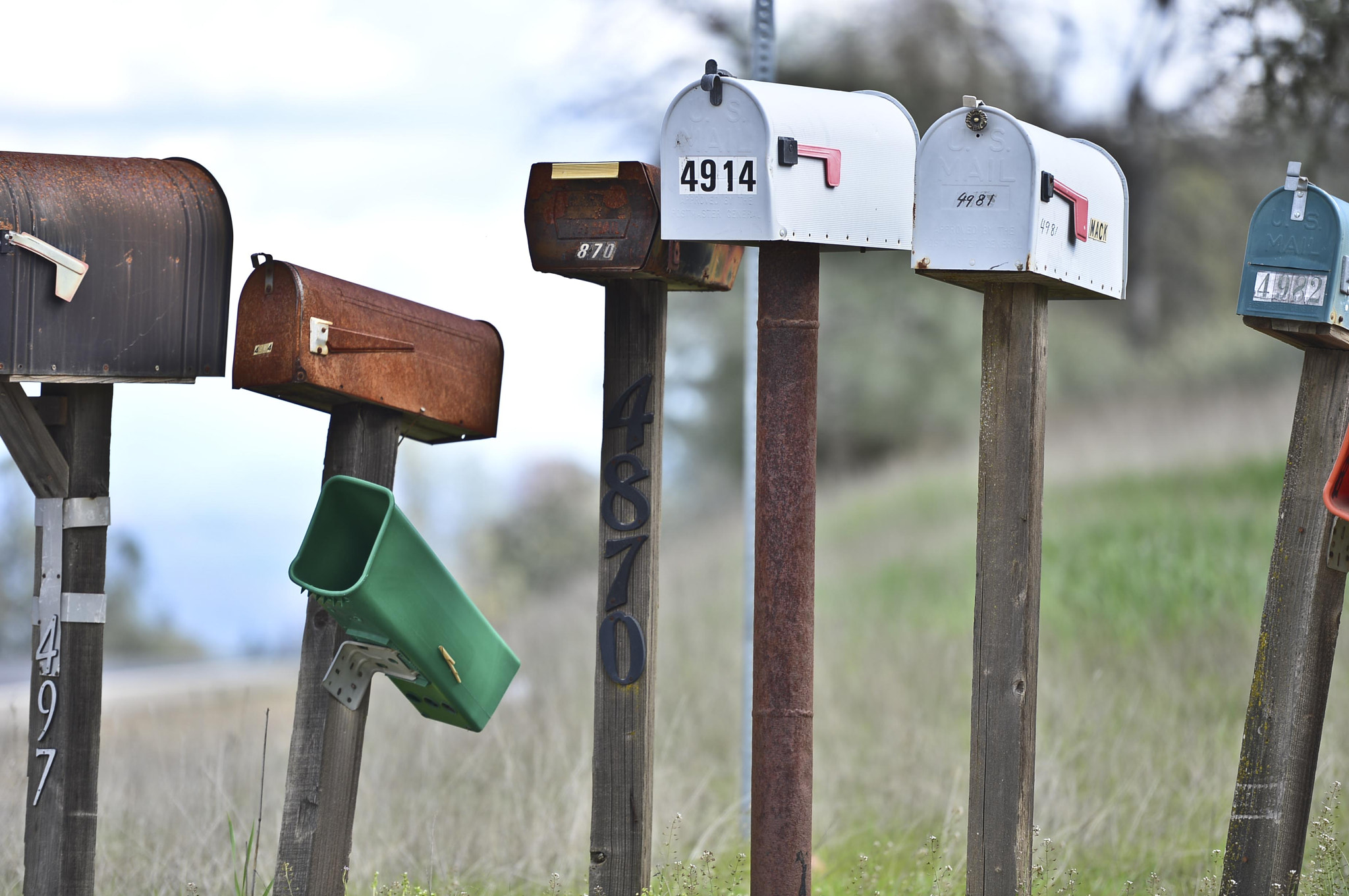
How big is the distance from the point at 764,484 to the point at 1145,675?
165 inches

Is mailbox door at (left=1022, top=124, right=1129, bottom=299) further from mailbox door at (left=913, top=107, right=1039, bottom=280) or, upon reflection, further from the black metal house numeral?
the black metal house numeral

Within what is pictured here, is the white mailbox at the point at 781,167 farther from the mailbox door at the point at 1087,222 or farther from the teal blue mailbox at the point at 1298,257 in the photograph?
the teal blue mailbox at the point at 1298,257

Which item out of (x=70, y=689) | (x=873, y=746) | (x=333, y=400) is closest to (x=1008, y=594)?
(x=333, y=400)

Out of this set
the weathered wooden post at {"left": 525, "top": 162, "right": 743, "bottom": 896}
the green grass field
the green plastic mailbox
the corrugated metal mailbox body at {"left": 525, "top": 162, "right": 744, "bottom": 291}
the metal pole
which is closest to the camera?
→ the green plastic mailbox

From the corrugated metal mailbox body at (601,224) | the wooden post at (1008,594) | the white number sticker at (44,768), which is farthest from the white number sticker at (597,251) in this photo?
the white number sticker at (44,768)

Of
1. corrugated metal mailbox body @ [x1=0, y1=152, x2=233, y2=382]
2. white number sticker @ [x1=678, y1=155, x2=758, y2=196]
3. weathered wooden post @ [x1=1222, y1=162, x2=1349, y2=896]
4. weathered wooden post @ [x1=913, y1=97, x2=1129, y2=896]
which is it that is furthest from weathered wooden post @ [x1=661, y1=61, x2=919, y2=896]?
corrugated metal mailbox body @ [x1=0, y1=152, x2=233, y2=382]

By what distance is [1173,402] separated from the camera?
13844 millimetres

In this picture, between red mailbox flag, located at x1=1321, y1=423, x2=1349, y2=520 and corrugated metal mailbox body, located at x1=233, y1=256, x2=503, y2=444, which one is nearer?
red mailbox flag, located at x1=1321, y1=423, x2=1349, y2=520

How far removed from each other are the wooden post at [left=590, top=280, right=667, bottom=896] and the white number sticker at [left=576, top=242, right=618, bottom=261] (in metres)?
0.21

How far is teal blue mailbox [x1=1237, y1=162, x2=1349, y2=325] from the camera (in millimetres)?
2867

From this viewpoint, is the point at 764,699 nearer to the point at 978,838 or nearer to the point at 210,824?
the point at 978,838

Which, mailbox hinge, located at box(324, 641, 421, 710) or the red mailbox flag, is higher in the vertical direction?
the red mailbox flag

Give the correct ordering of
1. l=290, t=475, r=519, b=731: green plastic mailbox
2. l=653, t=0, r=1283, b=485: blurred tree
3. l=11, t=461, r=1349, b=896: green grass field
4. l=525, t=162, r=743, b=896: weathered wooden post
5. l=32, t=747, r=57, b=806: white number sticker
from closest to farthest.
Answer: l=290, t=475, r=519, b=731: green plastic mailbox < l=525, t=162, r=743, b=896: weathered wooden post < l=32, t=747, r=57, b=806: white number sticker < l=11, t=461, r=1349, b=896: green grass field < l=653, t=0, r=1283, b=485: blurred tree

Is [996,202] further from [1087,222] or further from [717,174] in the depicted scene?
[717,174]
